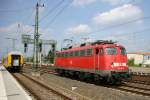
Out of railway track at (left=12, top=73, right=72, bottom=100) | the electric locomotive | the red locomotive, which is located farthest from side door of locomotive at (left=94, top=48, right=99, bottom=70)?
the electric locomotive

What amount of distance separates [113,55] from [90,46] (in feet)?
9.64

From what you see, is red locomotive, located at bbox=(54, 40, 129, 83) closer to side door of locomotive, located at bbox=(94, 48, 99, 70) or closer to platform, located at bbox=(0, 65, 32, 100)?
side door of locomotive, located at bbox=(94, 48, 99, 70)

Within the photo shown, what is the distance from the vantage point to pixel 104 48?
73.1 ft

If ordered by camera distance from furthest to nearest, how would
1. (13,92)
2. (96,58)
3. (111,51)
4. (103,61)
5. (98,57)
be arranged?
1. (96,58)
2. (98,57)
3. (111,51)
4. (103,61)
5. (13,92)

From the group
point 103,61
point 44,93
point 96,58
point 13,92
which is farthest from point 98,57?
point 13,92

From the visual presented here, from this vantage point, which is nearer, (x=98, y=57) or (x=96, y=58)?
(x=98, y=57)

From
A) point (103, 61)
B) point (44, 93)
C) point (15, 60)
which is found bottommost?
point (44, 93)

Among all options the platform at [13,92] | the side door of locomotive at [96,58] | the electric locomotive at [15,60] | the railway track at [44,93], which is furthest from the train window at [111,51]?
the electric locomotive at [15,60]

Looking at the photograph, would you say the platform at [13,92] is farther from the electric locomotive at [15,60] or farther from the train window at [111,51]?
the electric locomotive at [15,60]

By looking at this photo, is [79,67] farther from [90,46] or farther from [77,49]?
[90,46]

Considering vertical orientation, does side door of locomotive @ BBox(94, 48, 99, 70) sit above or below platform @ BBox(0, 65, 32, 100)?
above

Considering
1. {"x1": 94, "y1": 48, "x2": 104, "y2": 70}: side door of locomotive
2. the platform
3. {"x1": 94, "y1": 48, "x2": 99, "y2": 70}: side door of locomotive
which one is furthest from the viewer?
{"x1": 94, "y1": 48, "x2": 99, "y2": 70}: side door of locomotive

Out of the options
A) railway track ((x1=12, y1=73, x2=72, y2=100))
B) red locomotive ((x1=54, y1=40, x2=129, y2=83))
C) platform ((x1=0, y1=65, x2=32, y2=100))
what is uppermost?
red locomotive ((x1=54, y1=40, x2=129, y2=83))

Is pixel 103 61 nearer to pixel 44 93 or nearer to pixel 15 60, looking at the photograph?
pixel 44 93
